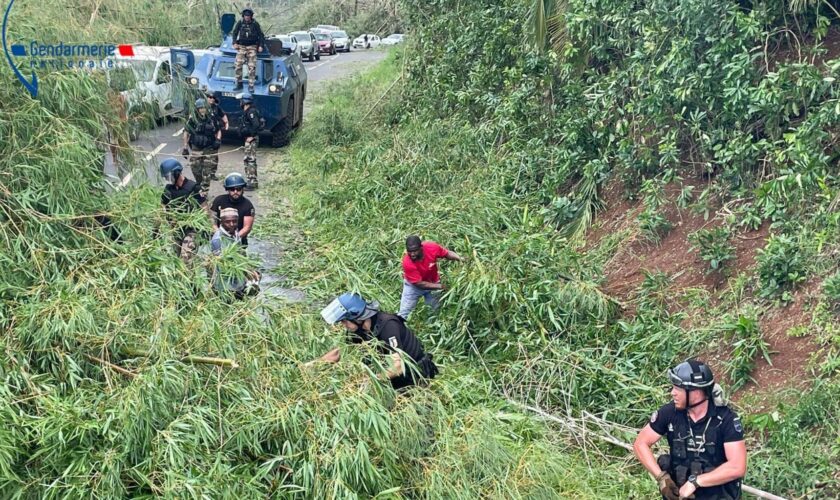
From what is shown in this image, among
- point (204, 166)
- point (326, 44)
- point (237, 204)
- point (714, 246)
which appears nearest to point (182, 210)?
point (237, 204)

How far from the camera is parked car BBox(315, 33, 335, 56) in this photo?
38.8 metres

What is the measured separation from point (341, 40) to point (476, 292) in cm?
3350

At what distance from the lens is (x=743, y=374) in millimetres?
6852

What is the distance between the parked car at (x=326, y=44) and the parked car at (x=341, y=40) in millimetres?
385

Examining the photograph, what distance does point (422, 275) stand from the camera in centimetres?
823

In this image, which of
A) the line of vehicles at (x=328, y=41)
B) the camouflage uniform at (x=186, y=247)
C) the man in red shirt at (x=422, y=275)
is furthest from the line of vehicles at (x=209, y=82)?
the line of vehicles at (x=328, y=41)

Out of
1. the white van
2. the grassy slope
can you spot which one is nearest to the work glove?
the grassy slope

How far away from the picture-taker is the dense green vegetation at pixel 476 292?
5113 mm

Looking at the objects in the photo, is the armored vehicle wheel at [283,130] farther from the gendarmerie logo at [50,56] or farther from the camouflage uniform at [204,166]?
the gendarmerie logo at [50,56]

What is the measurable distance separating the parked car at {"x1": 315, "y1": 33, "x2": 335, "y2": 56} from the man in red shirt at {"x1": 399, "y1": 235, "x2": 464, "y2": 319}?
31.7m

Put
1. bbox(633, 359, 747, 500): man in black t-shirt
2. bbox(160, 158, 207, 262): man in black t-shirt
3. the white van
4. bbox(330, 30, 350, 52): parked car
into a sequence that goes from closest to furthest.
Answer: bbox(633, 359, 747, 500): man in black t-shirt → bbox(160, 158, 207, 262): man in black t-shirt → the white van → bbox(330, 30, 350, 52): parked car

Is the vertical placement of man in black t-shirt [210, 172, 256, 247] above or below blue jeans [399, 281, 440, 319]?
above

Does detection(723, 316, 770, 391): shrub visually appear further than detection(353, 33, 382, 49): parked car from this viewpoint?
No

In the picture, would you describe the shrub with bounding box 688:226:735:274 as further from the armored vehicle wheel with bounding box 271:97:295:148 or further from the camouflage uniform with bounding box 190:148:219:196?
the armored vehicle wheel with bounding box 271:97:295:148
